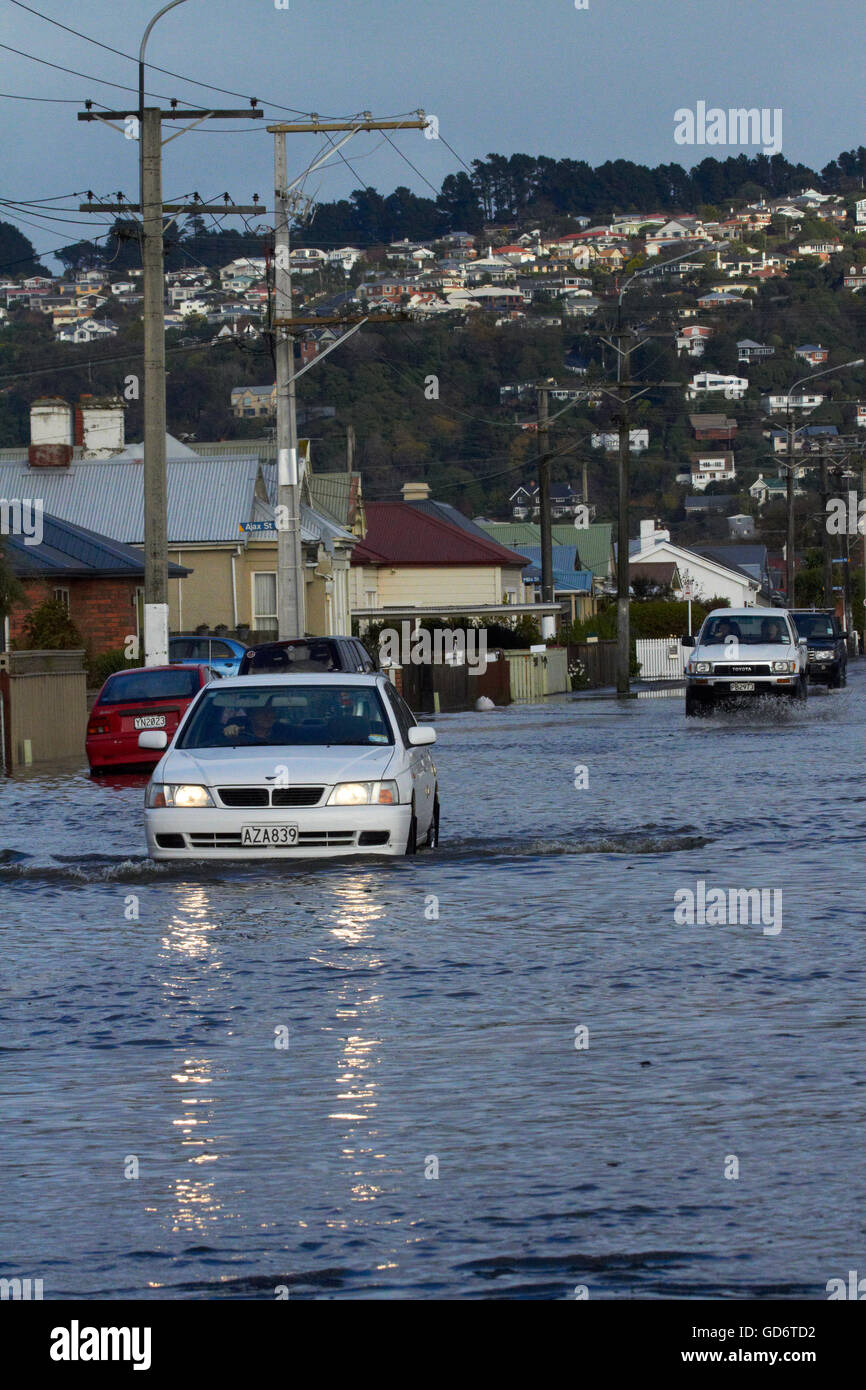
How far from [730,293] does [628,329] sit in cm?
13456

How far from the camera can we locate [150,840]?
1463 cm

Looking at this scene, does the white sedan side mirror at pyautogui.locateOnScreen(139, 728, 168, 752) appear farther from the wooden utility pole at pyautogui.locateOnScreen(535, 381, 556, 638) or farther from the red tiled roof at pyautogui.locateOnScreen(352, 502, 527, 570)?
the red tiled roof at pyautogui.locateOnScreen(352, 502, 527, 570)

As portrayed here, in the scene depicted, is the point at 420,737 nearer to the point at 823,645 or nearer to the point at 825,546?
the point at 823,645

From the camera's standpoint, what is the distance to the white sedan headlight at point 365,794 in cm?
1443

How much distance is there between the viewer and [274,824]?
14266 mm

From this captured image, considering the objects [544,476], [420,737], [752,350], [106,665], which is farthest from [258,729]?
[752,350]

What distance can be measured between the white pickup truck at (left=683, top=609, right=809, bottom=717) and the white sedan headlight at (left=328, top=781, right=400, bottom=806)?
23084 millimetres

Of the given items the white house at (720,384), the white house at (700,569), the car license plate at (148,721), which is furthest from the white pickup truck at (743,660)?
the white house at (720,384)

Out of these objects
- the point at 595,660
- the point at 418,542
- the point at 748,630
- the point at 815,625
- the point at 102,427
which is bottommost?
the point at 595,660

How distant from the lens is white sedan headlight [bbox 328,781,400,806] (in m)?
14.4

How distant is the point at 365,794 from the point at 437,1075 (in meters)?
6.26

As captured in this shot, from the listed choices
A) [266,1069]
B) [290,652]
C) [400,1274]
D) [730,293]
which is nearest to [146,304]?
[290,652]

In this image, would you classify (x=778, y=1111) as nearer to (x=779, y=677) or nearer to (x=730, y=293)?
(x=779, y=677)

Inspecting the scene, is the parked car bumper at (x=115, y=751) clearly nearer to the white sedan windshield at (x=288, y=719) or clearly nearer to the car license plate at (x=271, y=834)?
the white sedan windshield at (x=288, y=719)
